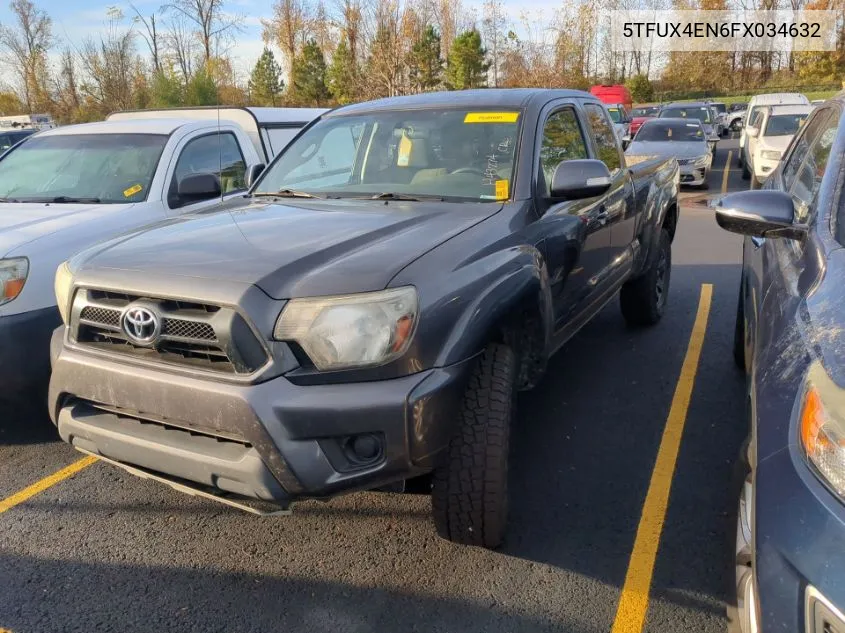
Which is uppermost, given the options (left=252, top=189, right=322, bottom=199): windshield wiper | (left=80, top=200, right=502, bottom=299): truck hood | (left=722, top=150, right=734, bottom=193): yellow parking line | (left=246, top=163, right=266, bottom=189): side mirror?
(left=246, top=163, right=266, bottom=189): side mirror

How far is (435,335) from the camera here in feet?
8.00

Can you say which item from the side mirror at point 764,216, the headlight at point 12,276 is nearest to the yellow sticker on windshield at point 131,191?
the headlight at point 12,276

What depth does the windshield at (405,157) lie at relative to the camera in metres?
3.50

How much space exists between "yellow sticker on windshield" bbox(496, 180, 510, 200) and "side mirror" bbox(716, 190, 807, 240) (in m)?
0.96

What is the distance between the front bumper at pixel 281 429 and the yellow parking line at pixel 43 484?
116 centimetres

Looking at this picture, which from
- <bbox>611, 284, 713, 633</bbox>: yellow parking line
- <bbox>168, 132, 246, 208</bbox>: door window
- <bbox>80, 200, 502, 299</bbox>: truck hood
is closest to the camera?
<bbox>80, 200, 502, 299</bbox>: truck hood

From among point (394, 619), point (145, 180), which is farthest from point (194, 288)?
point (145, 180)

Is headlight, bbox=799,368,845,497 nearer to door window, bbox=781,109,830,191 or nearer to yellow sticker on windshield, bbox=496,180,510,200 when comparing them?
yellow sticker on windshield, bbox=496,180,510,200

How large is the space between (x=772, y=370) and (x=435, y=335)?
3.47 feet

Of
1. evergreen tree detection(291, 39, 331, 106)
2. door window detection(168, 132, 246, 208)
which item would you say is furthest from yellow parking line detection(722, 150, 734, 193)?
evergreen tree detection(291, 39, 331, 106)

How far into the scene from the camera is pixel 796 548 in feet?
5.27

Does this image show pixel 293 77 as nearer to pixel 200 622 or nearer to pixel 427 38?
pixel 427 38

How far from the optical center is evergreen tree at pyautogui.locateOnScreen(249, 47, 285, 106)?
4512 cm

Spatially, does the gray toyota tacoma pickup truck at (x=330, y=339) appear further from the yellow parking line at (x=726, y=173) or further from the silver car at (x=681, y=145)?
the yellow parking line at (x=726, y=173)
